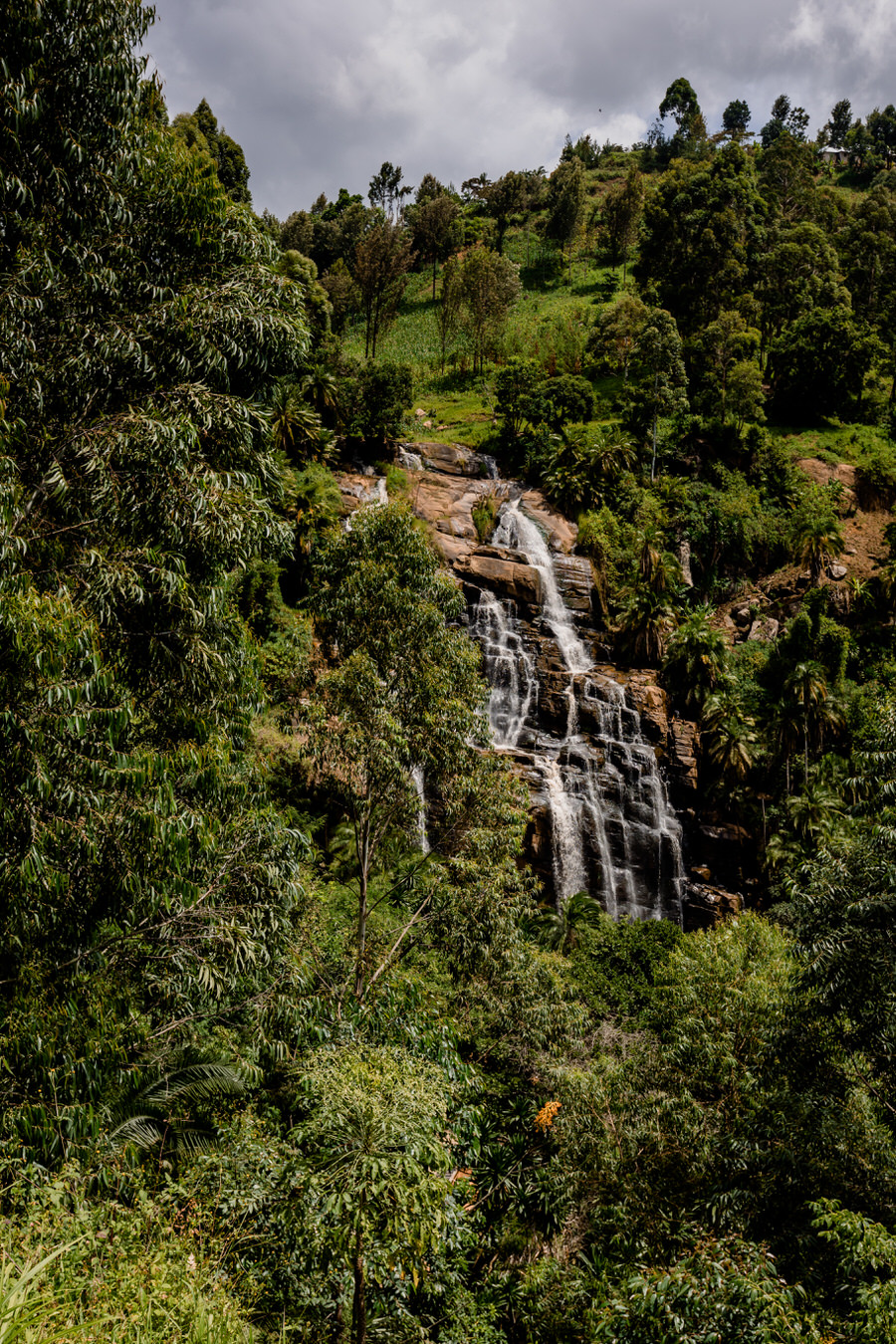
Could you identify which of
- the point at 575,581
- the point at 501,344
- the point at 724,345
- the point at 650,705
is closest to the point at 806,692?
the point at 650,705

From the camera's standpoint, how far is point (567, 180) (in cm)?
6525

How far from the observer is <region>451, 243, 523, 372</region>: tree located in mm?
46844

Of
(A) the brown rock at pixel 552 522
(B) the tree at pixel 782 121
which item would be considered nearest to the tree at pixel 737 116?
(B) the tree at pixel 782 121

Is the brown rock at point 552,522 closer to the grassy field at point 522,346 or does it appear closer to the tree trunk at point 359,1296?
the grassy field at point 522,346

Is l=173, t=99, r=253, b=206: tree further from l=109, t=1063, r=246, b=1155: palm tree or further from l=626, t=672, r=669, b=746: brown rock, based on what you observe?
l=109, t=1063, r=246, b=1155: palm tree

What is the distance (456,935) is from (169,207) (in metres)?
10.0

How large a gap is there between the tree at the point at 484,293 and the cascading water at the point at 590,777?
2817cm

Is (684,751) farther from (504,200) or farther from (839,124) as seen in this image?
(839,124)

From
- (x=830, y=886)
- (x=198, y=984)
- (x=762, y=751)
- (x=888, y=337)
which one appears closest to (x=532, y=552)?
(x=762, y=751)

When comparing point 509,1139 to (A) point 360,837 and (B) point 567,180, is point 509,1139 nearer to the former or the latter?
(A) point 360,837

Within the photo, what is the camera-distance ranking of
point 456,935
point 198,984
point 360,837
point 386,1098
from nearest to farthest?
1. point 386,1098
2. point 198,984
3. point 456,935
4. point 360,837

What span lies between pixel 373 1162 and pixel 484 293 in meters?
49.6

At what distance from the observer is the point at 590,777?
2536 centimetres

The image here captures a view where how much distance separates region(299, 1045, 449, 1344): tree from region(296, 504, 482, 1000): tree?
4.95 metres
